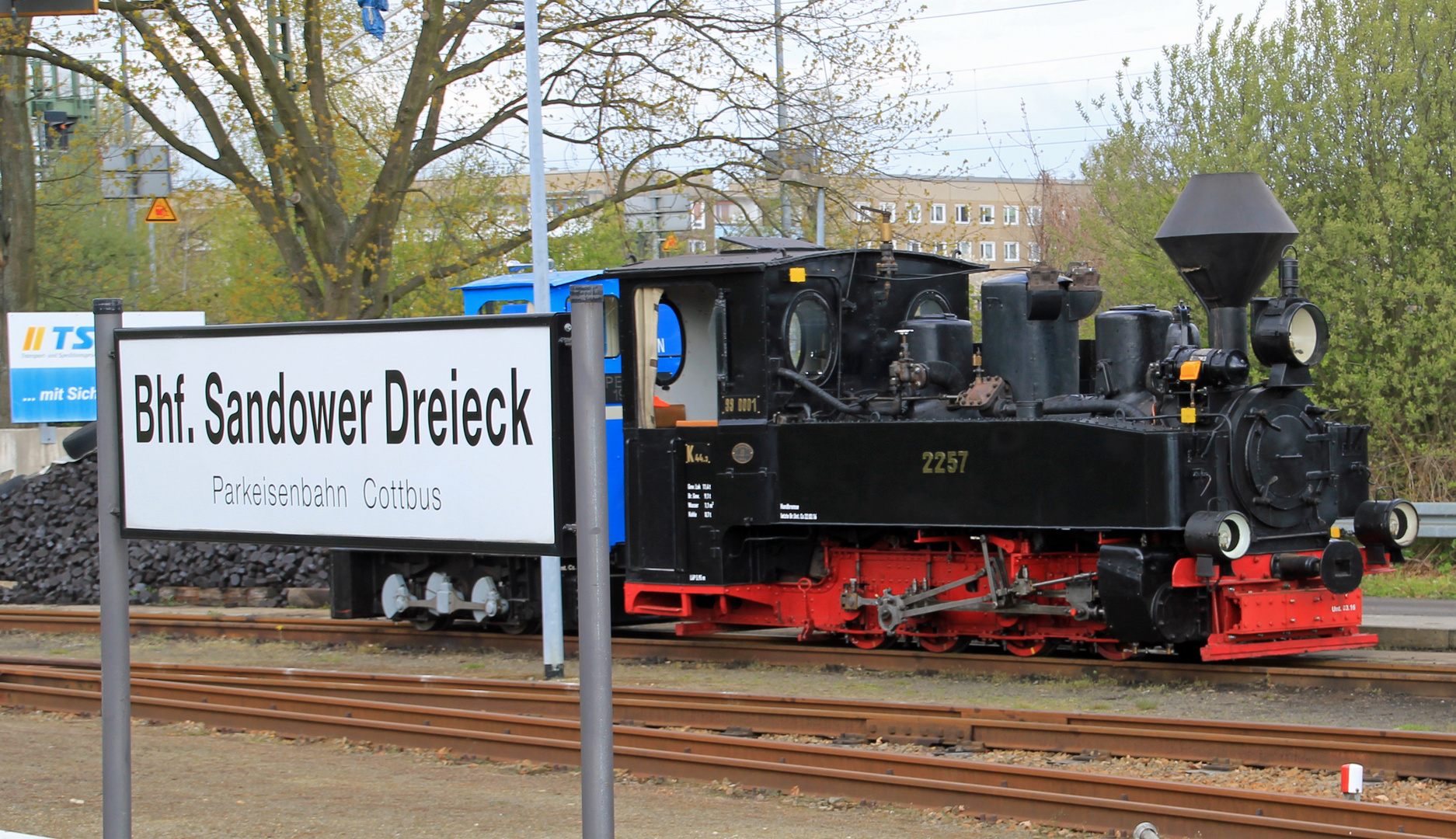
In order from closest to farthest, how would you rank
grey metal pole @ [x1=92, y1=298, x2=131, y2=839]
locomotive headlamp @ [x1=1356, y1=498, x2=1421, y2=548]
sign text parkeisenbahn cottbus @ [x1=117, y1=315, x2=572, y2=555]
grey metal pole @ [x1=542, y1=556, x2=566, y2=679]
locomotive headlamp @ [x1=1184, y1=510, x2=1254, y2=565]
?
sign text parkeisenbahn cottbus @ [x1=117, y1=315, x2=572, y2=555]
grey metal pole @ [x1=92, y1=298, x2=131, y2=839]
locomotive headlamp @ [x1=1184, y1=510, x2=1254, y2=565]
locomotive headlamp @ [x1=1356, y1=498, x2=1421, y2=548]
grey metal pole @ [x1=542, y1=556, x2=566, y2=679]

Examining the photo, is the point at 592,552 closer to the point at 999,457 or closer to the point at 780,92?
the point at 999,457

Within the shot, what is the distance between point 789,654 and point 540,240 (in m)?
3.61

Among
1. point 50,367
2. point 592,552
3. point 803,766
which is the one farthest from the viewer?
point 50,367

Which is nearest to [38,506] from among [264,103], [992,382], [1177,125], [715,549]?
[264,103]

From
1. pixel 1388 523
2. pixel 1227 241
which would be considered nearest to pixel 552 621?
pixel 1227 241

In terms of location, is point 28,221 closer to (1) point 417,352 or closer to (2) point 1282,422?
(2) point 1282,422

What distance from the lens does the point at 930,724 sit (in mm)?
7859

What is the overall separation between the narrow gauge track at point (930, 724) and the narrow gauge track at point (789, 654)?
1.60 meters

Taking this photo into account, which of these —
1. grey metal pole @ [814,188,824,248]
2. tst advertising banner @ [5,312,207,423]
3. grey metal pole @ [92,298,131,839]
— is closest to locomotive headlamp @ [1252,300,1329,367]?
grey metal pole @ [92,298,131,839]

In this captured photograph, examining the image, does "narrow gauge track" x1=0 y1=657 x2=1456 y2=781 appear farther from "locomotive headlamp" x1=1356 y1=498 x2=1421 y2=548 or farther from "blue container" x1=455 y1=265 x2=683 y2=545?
"locomotive headlamp" x1=1356 y1=498 x2=1421 y2=548

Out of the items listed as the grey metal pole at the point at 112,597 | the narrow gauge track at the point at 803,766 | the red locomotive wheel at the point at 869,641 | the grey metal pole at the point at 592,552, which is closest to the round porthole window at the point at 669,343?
the red locomotive wheel at the point at 869,641

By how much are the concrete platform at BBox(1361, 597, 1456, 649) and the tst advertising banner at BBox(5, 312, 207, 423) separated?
54.5ft

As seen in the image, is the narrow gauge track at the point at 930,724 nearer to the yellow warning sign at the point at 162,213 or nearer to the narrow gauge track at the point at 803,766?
the narrow gauge track at the point at 803,766

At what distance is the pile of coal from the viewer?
15938 millimetres
